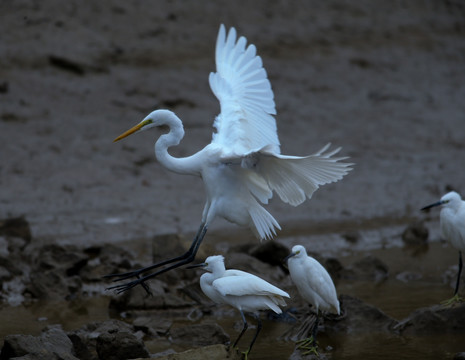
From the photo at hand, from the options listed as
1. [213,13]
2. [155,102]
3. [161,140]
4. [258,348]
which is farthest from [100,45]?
[258,348]

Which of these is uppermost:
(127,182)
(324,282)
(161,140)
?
(161,140)

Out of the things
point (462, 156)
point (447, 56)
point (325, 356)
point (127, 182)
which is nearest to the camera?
point (325, 356)

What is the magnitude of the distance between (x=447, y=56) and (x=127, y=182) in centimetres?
993

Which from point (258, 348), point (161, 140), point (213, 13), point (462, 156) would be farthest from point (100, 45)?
point (258, 348)

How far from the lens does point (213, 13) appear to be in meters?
15.4

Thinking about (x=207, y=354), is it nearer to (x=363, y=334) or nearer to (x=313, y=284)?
(x=313, y=284)

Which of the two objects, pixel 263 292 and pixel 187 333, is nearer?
pixel 263 292

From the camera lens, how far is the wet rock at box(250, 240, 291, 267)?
8.49 metres

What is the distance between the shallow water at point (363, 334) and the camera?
6266 millimetres

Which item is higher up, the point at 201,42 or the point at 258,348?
the point at 201,42

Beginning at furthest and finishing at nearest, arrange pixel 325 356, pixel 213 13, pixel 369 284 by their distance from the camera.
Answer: pixel 213 13 < pixel 369 284 < pixel 325 356

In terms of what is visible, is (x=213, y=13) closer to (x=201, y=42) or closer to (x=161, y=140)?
(x=201, y=42)

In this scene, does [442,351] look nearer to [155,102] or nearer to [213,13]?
[155,102]

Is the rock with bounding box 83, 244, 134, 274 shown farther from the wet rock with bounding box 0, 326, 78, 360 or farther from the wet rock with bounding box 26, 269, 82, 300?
the wet rock with bounding box 0, 326, 78, 360
